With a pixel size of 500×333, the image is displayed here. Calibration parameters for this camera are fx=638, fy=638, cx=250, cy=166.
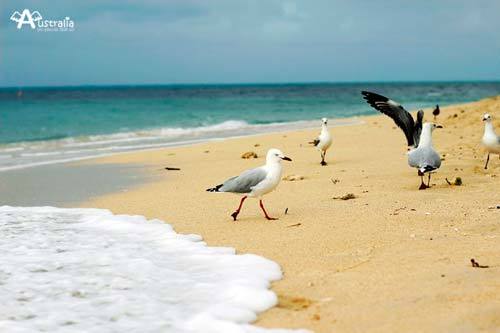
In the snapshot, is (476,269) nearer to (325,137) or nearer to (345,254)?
(345,254)

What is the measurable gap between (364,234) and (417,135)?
383cm

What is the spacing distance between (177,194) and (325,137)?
3.58m

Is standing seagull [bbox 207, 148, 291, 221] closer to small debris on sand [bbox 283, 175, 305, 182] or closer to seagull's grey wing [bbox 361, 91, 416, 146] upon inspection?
small debris on sand [bbox 283, 175, 305, 182]

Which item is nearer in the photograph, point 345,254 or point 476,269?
point 476,269

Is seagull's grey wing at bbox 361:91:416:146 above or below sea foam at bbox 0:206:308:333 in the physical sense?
above

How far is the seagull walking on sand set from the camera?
26.6 feet

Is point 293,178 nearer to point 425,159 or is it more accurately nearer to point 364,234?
point 425,159

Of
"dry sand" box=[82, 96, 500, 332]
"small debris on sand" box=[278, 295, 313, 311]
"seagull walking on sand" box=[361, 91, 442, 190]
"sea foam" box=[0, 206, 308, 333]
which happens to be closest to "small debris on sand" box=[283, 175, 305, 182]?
"dry sand" box=[82, 96, 500, 332]

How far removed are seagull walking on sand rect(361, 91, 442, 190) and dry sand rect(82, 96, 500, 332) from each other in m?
0.32

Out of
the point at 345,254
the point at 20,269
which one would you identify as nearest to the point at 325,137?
the point at 345,254

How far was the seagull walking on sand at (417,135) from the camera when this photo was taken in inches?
320

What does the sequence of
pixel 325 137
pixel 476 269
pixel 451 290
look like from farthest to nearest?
pixel 325 137 → pixel 476 269 → pixel 451 290

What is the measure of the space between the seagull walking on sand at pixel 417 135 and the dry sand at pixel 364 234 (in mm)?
323

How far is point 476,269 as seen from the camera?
468 centimetres
